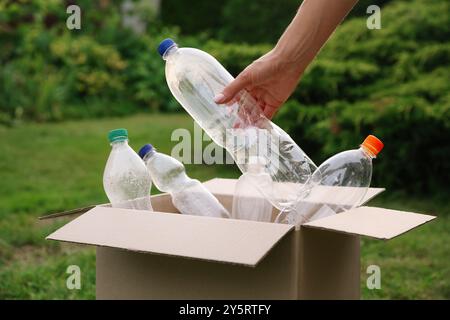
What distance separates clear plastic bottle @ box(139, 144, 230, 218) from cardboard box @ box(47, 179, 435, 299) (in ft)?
0.89

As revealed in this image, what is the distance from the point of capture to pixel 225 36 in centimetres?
840

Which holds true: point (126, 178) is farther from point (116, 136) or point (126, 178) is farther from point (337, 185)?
point (337, 185)

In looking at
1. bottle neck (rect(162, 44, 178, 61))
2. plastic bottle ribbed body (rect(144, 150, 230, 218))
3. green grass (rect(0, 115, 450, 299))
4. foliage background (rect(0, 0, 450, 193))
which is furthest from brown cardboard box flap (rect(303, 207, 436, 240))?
foliage background (rect(0, 0, 450, 193))

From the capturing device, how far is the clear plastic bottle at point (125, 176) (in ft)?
5.79

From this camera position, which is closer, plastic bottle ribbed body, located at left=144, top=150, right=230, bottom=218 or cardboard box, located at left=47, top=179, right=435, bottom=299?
cardboard box, located at left=47, top=179, right=435, bottom=299

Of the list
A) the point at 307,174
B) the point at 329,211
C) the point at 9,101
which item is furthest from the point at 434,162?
the point at 9,101

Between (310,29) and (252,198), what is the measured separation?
48 centimetres

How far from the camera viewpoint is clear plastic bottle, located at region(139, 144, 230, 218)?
1.82m

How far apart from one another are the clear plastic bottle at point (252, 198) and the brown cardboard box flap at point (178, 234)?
353 mm

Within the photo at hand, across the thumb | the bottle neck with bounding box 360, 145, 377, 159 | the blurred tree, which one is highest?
the blurred tree

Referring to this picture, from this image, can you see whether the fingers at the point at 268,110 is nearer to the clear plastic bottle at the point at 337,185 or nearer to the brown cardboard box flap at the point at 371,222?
the clear plastic bottle at the point at 337,185

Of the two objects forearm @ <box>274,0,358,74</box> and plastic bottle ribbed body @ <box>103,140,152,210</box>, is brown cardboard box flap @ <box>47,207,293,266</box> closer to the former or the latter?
plastic bottle ribbed body @ <box>103,140,152,210</box>

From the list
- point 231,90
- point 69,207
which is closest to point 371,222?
point 231,90
